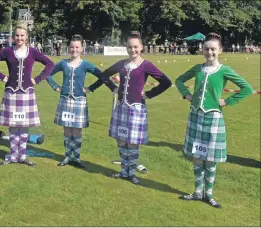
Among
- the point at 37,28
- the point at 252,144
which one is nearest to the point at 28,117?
the point at 252,144

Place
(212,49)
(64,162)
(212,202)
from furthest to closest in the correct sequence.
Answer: (64,162) → (212,202) → (212,49)

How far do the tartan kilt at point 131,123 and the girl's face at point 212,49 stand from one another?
3.62 ft

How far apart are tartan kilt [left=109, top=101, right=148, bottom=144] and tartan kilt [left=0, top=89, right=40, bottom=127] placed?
124 cm

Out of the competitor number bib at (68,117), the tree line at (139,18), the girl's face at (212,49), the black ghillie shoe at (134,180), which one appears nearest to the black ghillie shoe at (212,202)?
the black ghillie shoe at (134,180)

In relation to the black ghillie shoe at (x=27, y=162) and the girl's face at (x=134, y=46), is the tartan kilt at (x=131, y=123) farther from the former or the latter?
the black ghillie shoe at (x=27, y=162)

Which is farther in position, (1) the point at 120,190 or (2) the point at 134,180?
(2) the point at 134,180

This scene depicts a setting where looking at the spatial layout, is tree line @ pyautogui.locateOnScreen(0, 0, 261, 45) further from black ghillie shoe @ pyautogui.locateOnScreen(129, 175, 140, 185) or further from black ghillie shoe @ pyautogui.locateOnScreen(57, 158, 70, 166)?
black ghillie shoe @ pyautogui.locateOnScreen(129, 175, 140, 185)

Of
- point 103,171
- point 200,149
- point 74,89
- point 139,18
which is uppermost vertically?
point 139,18

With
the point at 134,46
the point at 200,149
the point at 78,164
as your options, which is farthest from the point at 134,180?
the point at 134,46

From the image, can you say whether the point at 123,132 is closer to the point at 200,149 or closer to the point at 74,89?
the point at 74,89

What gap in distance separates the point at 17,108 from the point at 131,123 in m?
1.58

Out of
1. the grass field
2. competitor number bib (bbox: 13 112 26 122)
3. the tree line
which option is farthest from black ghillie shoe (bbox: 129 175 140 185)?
the tree line

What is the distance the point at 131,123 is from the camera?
5824 mm

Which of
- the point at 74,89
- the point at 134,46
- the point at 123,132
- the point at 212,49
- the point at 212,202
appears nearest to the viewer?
the point at 212,49
